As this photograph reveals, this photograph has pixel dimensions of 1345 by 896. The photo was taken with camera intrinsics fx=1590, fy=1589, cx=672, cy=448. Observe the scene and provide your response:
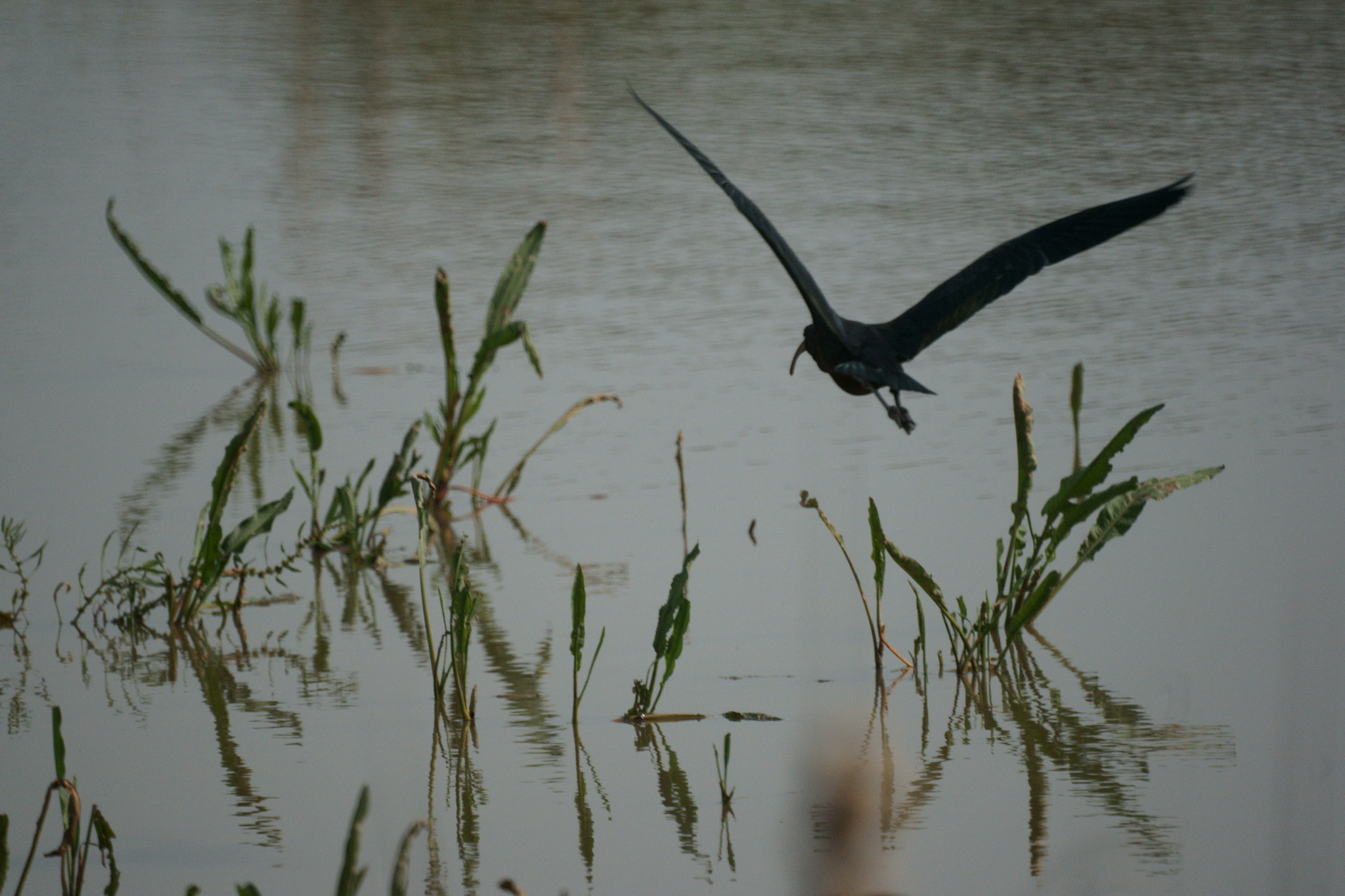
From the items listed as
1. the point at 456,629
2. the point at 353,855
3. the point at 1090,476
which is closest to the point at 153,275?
the point at 456,629

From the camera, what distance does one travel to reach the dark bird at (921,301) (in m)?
2.78

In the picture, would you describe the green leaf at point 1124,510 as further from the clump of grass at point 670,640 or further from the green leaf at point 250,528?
the green leaf at point 250,528

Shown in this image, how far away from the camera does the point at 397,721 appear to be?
3.04m

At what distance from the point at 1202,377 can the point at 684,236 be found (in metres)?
2.92

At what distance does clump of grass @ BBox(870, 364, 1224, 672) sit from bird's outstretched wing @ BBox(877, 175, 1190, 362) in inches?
8.1

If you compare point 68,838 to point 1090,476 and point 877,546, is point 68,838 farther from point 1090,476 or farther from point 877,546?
point 1090,476

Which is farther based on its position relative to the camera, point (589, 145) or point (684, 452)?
point (589, 145)

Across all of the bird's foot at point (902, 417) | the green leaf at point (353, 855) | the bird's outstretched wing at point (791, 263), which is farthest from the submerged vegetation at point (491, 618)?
the bird's outstretched wing at point (791, 263)

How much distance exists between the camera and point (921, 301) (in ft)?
10.3

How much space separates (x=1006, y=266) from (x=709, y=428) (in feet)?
6.38

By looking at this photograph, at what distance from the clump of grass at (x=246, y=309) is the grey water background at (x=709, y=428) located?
0.21m

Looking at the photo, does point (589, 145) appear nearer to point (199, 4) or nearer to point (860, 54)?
point (860, 54)

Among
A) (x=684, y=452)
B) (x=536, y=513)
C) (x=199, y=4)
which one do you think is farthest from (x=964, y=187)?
(x=199, y=4)

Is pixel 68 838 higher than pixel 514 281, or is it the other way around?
pixel 514 281
